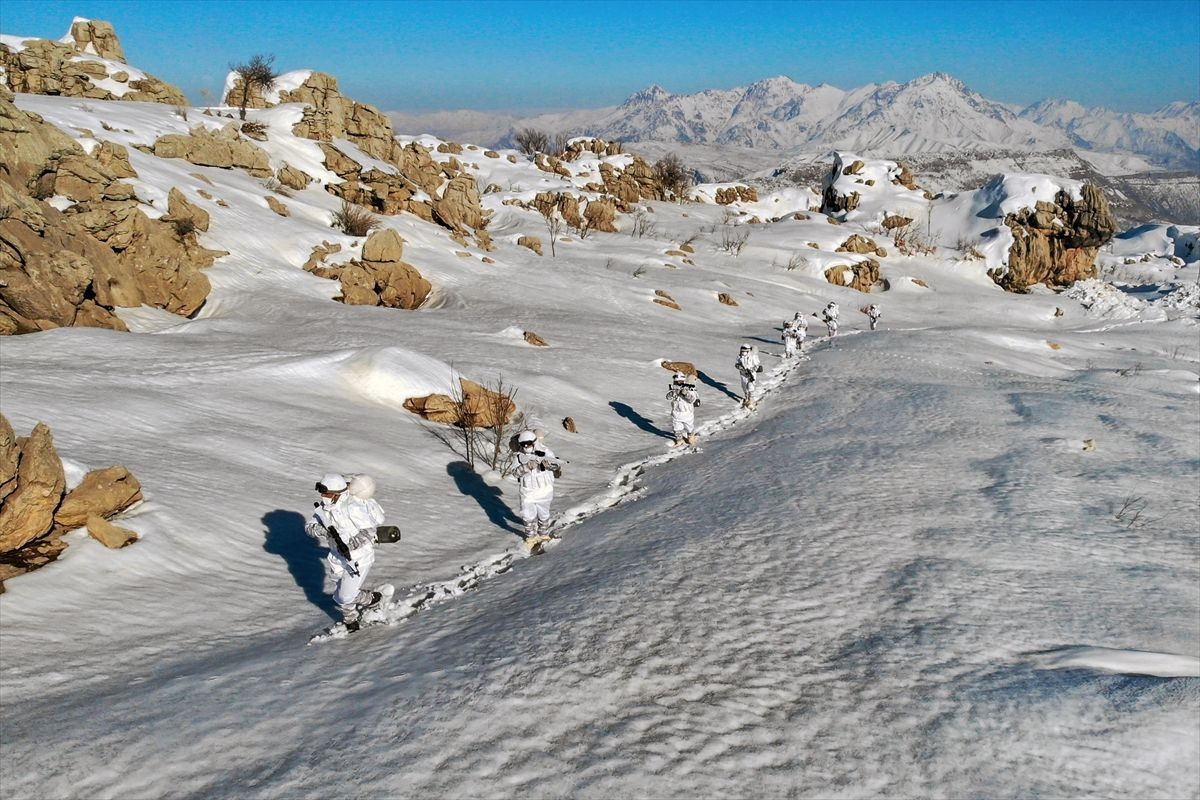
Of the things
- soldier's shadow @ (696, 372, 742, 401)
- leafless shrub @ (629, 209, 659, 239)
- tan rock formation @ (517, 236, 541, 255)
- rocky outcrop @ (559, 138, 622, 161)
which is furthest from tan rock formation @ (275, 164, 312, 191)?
rocky outcrop @ (559, 138, 622, 161)

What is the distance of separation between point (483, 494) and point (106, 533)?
5312 millimetres

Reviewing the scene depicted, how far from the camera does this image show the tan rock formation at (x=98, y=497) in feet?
23.4

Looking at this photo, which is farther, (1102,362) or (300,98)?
(300,98)

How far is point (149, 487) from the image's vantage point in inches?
328

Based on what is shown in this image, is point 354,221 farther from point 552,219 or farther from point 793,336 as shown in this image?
point 552,219

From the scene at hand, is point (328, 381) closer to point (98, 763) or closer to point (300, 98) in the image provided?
point (98, 763)

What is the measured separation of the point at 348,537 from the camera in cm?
633

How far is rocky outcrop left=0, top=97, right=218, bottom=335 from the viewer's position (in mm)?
14477

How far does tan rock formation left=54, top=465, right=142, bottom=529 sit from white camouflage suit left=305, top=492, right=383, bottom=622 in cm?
277

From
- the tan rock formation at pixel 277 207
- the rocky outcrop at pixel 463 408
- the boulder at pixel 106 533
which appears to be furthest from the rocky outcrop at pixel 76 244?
the boulder at pixel 106 533

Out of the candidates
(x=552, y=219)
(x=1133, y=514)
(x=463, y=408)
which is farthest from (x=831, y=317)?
(x=552, y=219)

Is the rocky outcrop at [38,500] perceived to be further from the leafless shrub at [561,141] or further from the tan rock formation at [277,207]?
the leafless shrub at [561,141]

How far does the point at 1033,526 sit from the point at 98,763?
9.76 metres

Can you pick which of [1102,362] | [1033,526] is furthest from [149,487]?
[1102,362]
